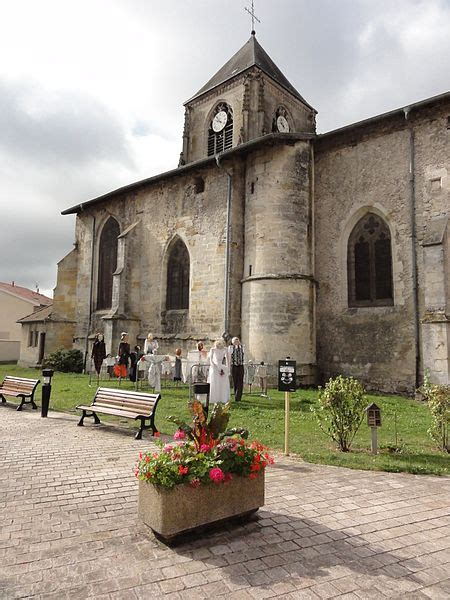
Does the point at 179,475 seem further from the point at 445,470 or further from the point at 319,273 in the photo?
the point at 319,273

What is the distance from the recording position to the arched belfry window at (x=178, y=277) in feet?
60.1

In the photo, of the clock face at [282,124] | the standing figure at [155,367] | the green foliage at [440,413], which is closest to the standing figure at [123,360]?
the standing figure at [155,367]

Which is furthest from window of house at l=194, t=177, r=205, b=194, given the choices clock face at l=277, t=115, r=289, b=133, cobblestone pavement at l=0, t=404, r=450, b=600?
cobblestone pavement at l=0, t=404, r=450, b=600

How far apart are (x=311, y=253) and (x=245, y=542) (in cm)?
1265

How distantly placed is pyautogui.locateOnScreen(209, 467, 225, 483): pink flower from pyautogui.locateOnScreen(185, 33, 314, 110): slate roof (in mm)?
24780

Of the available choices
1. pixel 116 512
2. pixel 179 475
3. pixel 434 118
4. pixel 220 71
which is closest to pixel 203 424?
pixel 179 475

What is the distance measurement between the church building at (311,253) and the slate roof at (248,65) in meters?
10.3

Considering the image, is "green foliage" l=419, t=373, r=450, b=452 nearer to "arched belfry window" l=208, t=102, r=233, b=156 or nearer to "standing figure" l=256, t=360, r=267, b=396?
"standing figure" l=256, t=360, r=267, b=396

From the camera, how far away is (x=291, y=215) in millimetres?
14750

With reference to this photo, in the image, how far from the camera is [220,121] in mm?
24766

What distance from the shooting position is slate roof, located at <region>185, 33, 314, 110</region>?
24578mm

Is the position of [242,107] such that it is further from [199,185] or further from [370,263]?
[370,263]

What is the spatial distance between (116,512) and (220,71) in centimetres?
2907

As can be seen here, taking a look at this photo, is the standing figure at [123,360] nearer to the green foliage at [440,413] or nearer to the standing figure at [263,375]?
the standing figure at [263,375]
